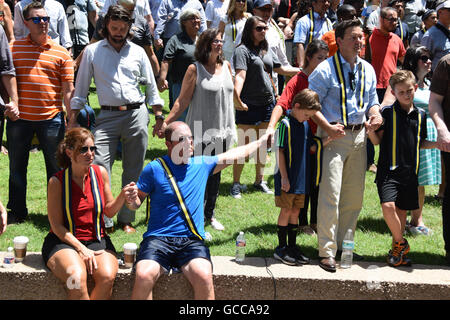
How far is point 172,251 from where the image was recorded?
4.93 meters

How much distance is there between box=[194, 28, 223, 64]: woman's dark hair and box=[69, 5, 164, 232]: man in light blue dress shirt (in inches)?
20.7

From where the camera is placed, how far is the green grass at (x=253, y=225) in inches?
232

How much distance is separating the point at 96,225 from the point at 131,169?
1.43m

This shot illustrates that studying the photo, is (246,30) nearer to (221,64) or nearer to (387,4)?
(221,64)

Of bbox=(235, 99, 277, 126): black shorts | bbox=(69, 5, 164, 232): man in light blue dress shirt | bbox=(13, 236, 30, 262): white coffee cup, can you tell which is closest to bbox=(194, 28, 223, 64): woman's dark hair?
bbox=(69, 5, 164, 232): man in light blue dress shirt

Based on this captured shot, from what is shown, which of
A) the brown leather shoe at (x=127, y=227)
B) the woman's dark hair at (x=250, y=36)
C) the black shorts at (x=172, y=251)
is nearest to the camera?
the black shorts at (x=172, y=251)

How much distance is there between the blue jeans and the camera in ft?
20.7

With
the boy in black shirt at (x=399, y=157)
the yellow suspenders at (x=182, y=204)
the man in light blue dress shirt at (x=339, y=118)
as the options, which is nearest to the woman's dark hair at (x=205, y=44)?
the man in light blue dress shirt at (x=339, y=118)

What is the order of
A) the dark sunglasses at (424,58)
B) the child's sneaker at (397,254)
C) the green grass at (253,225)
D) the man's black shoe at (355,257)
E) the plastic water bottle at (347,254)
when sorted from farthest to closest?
1. the dark sunglasses at (424,58)
2. the green grass at (253,225)
3. the man's black shoe at (355,257)
4. the child's sneaker at (397,254)
5. the plastic water bottle at (347,254)

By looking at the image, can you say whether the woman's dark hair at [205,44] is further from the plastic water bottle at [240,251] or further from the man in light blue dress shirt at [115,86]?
the plastic water bottle at [240,251]

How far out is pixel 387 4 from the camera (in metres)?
10.5

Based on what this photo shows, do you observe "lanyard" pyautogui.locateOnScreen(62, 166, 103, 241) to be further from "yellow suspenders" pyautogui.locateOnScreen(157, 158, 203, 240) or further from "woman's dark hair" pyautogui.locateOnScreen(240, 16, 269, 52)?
"woman's dark hair" pyautogui.locateOnScreen(240, 16, 269, 52)

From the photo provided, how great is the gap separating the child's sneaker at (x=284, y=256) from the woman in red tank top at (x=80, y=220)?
4.61ft

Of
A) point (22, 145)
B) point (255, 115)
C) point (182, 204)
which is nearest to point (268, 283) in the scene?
point (182, 204)
